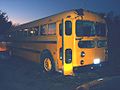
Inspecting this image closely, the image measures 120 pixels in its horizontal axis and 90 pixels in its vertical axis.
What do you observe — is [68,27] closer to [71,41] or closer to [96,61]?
[71,41]

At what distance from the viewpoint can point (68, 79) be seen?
11.9m

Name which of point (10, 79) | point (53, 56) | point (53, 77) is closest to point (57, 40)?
point (53, 56)

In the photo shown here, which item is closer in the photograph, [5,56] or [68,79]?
[68,79]

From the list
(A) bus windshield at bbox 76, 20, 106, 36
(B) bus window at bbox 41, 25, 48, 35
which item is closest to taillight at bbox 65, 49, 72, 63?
(A) bus windshield at bbox 76, 20, 106, 36

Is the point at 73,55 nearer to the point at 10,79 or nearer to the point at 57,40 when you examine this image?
the point at 57,40

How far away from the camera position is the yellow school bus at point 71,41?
11719 millimetres

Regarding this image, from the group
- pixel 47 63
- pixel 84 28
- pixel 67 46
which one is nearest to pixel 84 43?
pixel 84 28

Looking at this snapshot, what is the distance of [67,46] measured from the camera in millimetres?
11641

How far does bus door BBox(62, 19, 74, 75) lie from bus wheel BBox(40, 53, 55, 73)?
4.01 ft

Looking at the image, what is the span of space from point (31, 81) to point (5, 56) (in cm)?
940

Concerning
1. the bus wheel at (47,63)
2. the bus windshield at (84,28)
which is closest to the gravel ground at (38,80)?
the bus wheel at (47,63)

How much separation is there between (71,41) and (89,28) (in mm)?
1118

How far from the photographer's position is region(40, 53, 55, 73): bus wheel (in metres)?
12.8

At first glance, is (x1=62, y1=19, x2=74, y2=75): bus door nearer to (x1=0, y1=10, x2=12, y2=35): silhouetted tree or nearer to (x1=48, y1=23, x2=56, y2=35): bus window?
(x1=48, y1=23, x2=56, y2=35): bus window
